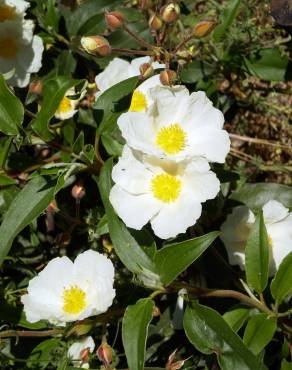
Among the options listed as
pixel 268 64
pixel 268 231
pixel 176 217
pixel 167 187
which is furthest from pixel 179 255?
pixel 268 64

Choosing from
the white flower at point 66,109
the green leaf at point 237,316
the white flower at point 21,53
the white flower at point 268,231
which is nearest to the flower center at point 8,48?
the white flower at point 21,53

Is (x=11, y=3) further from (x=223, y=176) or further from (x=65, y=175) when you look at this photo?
(x=223, y=176)

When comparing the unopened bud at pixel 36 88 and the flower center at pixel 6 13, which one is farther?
the flower center at pixel 6 13

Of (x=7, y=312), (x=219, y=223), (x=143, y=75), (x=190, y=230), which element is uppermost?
(x=143, y=75)

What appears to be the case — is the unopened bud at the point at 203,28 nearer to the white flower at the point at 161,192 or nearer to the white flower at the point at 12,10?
the white flower at the point at 161,192

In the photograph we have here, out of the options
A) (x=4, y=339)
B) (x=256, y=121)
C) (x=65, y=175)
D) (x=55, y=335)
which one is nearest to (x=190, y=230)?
(x=65, y=175)

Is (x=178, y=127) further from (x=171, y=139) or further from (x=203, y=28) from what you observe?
(x=203, y=28)

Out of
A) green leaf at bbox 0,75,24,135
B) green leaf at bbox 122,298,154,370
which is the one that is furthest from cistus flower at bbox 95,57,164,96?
green leaf at bbox 122,298,154,370

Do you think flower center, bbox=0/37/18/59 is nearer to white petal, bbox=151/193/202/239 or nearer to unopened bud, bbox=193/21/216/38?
unopened bud, bbox=193/21/216/38
